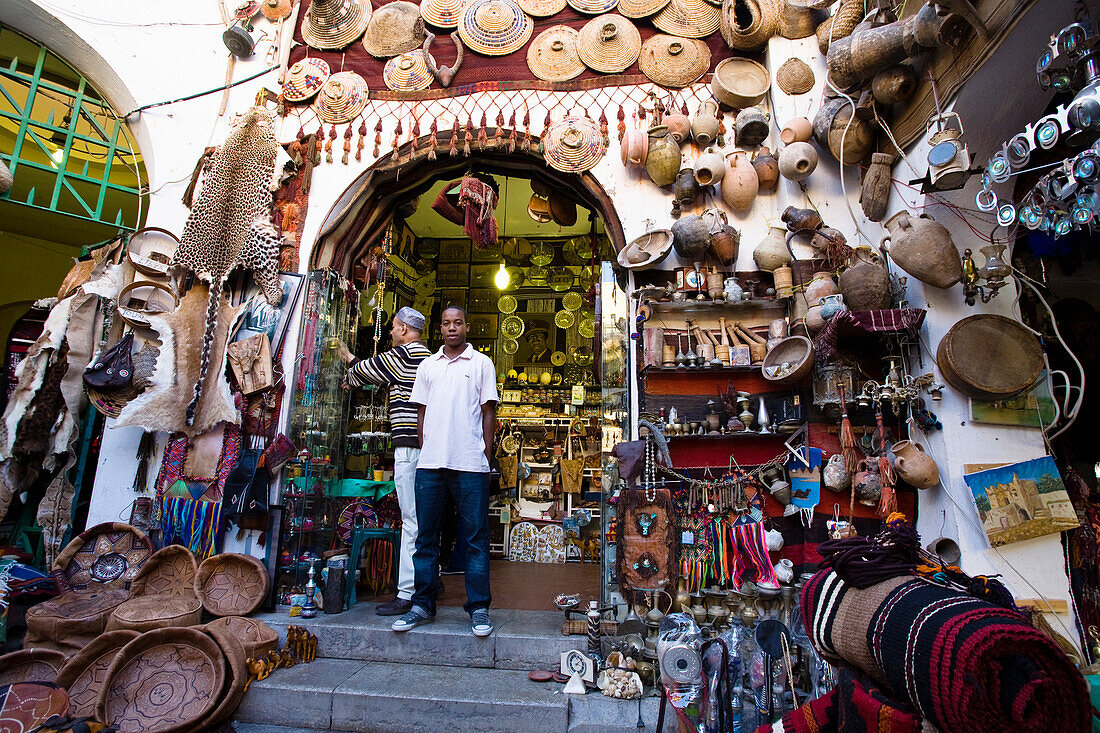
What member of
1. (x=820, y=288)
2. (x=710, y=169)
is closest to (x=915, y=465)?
(x=820, y=288)

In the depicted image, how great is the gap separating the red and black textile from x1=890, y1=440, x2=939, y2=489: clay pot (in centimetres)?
212

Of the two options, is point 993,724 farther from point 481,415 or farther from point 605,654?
point 481,415

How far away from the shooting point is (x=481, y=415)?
3.78 m

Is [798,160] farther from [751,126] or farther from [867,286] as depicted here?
[867,286]

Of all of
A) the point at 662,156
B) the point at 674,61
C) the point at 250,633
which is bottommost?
the point at 250,633

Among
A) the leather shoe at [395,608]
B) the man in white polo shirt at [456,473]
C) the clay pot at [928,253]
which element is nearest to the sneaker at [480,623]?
the man in white polo shirt at [456,473]

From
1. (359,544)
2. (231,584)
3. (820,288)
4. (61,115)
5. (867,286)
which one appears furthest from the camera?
(61,115)

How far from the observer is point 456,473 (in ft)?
12.0

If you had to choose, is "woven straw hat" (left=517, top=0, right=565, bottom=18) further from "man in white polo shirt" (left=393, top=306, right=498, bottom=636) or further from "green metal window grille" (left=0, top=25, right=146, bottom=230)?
"green metal window grille" (left=0, top=25, right=146, bottom=230)

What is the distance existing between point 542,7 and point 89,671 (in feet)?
18.8

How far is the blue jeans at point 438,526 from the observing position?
11.8 ft

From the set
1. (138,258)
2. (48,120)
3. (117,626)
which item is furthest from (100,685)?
(48,120)

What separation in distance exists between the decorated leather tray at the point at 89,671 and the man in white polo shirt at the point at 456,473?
145cm

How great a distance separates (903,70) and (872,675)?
357cm
